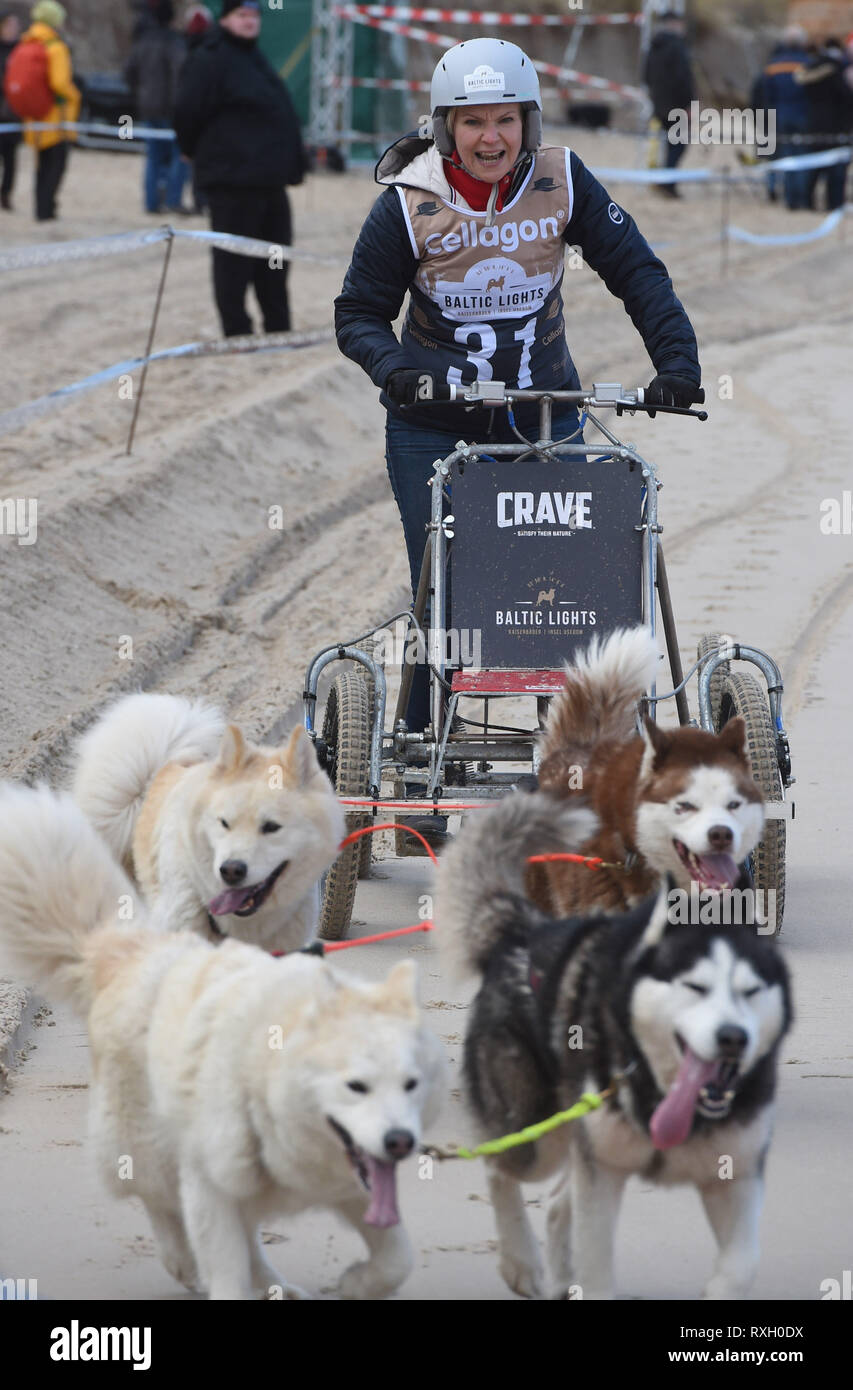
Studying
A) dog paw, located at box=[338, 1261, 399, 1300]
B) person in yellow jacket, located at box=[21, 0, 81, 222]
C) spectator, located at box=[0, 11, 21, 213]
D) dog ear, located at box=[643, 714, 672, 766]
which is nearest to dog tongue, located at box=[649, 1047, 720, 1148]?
dog paw, located at box=[338, 1261, 399, 1300]

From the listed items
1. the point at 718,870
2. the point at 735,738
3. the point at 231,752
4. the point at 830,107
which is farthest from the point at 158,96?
the point at 718,870

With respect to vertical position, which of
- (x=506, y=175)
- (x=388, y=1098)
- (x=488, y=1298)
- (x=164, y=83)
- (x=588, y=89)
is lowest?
(x=488, y=1298)

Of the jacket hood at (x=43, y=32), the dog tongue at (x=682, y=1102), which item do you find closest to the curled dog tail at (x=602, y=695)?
the dog tongue at (x=682, y=1102)

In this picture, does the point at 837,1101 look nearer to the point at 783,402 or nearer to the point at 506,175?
the point at 506,175

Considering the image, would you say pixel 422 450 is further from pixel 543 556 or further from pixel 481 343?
pixel 543 556

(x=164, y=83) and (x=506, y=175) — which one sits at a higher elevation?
(x=164, y=83)

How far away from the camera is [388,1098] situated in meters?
2.99

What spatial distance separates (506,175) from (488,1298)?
342cm

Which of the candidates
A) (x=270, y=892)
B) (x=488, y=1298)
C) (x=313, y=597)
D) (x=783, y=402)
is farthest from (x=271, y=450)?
(x=488, y=1298)

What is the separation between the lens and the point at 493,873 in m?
3.78

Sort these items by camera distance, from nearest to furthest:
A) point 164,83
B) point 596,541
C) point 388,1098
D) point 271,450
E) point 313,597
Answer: point 388,1098
point 596,541
point 313,597
point 271,450
point 164,83

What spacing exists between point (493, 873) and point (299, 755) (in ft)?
2.90

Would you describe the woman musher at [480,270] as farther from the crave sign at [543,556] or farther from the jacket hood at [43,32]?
the jacket hood at [43,32]

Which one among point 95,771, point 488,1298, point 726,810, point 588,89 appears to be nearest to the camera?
point 488,1298
